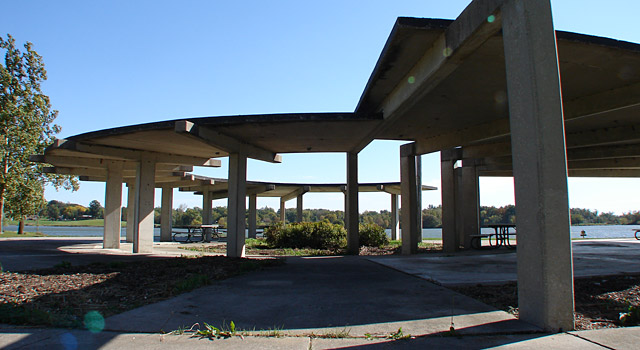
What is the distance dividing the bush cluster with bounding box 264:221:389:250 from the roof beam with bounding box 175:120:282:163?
15.3 ft

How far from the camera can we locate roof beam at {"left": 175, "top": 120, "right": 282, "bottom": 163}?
1033cm

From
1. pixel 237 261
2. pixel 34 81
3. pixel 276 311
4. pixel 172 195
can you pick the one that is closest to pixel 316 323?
pixel 276 311

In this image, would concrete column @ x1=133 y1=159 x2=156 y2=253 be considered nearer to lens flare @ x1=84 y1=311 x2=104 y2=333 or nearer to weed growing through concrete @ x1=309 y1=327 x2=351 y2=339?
lens flare @ x1=84 y1=311 x2=104 y2=333

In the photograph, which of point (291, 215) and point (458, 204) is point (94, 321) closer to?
point (458, 204)

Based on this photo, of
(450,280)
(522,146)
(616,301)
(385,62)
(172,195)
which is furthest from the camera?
(172,195)

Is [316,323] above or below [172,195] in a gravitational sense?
below

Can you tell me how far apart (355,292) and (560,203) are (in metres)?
3.43

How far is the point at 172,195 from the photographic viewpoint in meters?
28.6

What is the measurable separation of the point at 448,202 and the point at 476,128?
3.90 metres

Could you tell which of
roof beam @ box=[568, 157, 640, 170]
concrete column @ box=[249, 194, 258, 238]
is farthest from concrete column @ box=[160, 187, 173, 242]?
roof beam @ box=[568, 157, 640, 170]

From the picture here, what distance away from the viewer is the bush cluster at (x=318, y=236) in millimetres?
19062

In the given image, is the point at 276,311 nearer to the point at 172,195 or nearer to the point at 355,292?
the point at 355,292

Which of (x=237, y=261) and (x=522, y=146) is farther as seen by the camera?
(x=237, y=261)

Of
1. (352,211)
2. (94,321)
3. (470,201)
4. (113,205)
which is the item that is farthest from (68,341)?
(470,201)
